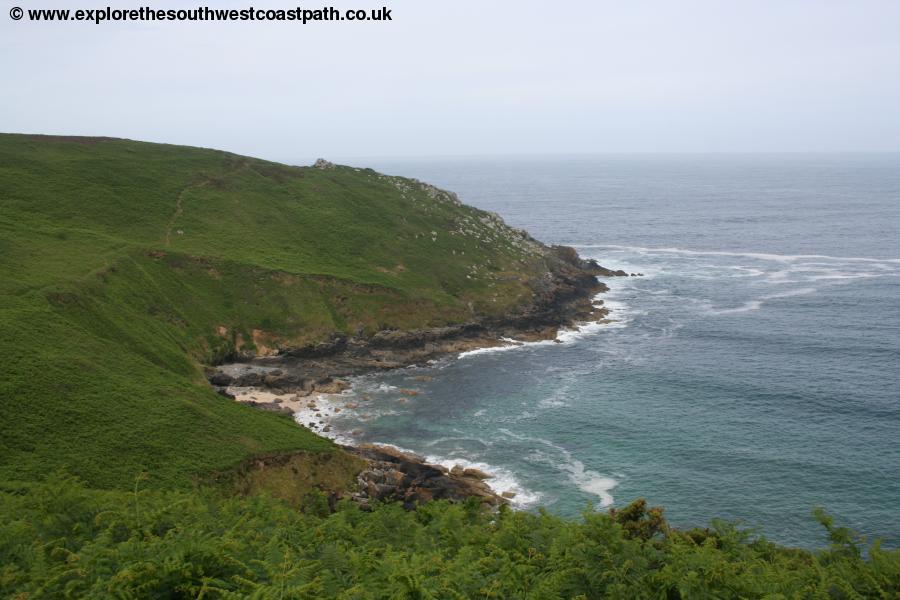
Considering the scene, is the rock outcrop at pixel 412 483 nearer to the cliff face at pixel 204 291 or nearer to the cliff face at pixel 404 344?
the cliff face at pixel 204 291

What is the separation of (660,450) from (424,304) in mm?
41876

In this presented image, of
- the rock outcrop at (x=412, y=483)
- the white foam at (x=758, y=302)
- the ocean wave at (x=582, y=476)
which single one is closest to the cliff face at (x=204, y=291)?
the rock outcrop at (x=412, y=483)

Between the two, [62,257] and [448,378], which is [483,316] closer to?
[448,378]

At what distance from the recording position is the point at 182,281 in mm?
79438

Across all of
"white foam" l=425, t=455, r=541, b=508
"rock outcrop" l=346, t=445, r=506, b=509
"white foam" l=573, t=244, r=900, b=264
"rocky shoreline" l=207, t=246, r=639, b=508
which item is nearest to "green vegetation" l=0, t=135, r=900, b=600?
"rock outcrop" l=346, t=445, r=506, b=509

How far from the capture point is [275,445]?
51.1 meters

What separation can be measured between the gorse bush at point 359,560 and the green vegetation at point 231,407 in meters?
0.10

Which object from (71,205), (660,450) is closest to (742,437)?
(660,450)

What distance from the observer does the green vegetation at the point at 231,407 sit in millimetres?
21484

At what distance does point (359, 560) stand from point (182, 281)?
212ft

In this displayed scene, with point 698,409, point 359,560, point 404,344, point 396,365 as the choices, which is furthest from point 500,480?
point 404,344

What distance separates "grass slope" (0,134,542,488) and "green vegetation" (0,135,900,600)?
0.95 ft

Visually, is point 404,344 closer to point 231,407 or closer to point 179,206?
point 231,407

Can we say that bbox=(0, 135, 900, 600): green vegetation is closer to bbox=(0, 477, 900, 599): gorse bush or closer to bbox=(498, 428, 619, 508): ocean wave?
bbox=(0, 477, 900, 599): gorse bush
